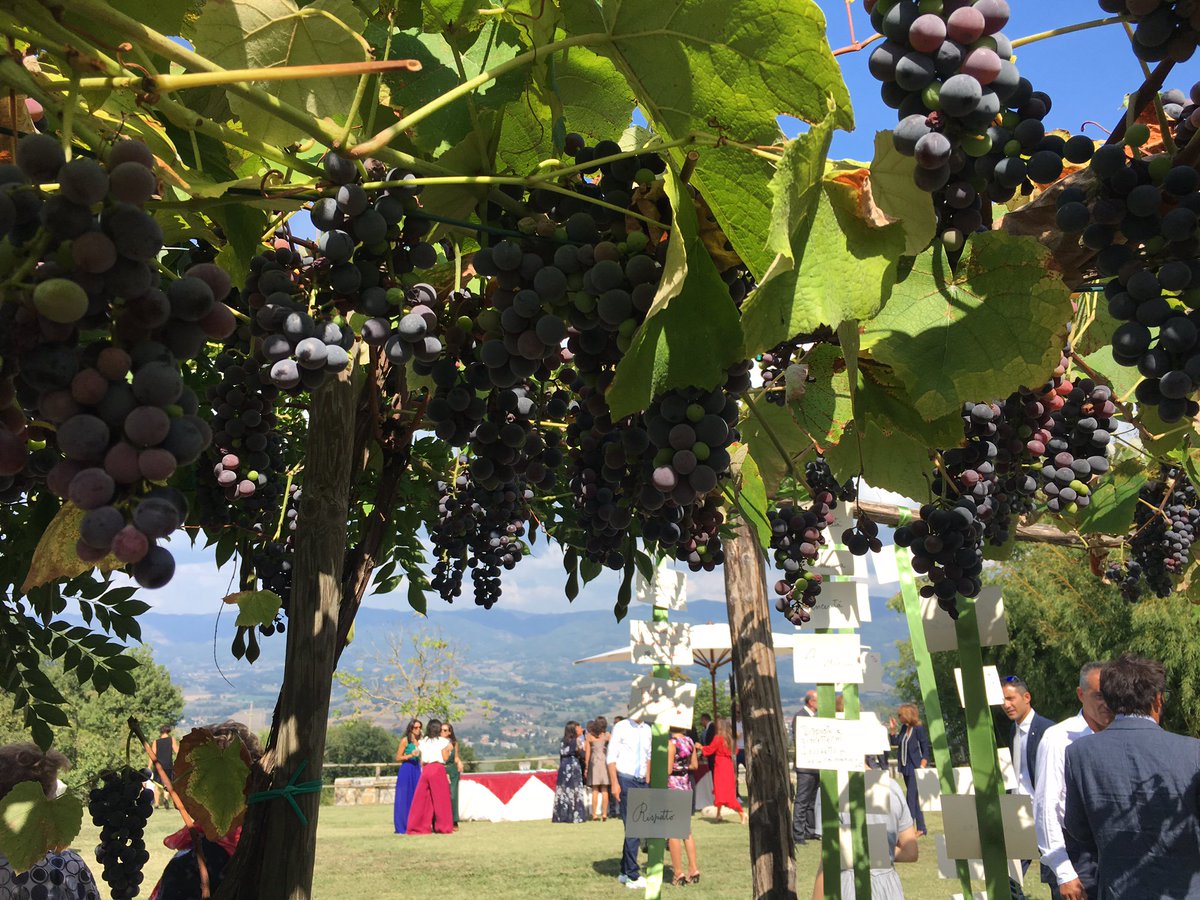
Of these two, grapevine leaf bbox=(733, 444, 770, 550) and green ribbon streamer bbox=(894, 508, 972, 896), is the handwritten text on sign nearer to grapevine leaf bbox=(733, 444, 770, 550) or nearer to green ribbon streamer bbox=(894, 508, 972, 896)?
green ribbon streamer bbox=(894, 508, 972, 896)

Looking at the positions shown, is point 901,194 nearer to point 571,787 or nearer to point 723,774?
point 723,774

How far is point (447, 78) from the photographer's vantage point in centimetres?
139

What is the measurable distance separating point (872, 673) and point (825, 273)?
576 cm

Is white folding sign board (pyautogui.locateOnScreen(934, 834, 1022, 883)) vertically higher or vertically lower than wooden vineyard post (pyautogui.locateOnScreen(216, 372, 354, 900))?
lower

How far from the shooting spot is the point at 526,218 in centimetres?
124

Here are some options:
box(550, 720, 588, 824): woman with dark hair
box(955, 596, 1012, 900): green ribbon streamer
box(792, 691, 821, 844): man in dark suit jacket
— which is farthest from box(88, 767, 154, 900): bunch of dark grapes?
box(550, 720, 588, 824): woman with dark hair

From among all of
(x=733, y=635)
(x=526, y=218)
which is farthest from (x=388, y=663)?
(x=526, y=218)

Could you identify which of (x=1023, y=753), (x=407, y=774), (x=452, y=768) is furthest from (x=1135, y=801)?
(x=452, y=768)

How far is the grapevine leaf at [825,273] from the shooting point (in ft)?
Answer: 3.67

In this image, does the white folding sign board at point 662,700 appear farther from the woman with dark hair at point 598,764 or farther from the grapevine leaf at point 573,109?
the woman with dark hair at point 598,764

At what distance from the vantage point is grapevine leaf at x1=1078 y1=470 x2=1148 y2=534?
4562 millimetres

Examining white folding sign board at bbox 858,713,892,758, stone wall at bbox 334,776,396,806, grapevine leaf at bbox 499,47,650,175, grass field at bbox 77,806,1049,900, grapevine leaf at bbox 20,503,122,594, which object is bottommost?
stone wall at bbox 334,776,396,806

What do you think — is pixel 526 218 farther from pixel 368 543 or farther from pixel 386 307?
pixel 368 543

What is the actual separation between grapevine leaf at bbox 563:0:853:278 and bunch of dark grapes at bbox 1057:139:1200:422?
40cm
